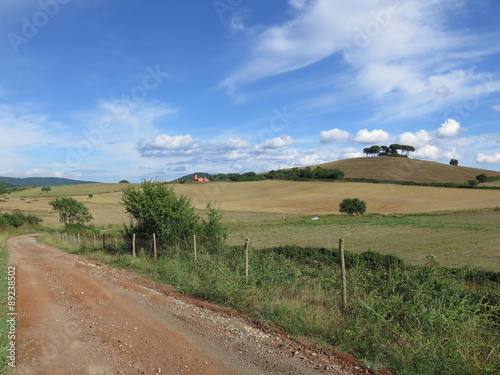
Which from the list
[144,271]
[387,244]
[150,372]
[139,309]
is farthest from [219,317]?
[387,244]

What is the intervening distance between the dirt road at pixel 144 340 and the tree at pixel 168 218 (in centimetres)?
809

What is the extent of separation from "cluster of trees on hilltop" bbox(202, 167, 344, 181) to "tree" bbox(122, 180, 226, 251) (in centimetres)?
9193

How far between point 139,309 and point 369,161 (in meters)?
123

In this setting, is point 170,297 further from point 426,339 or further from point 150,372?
point 426,339

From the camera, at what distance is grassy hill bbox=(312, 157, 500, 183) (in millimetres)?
98000

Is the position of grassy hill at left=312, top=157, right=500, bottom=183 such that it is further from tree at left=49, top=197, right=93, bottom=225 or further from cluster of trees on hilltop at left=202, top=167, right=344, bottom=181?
tree at left=49, top=197, right=93, bottom=225

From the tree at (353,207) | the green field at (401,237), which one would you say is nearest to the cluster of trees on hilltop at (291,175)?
the tree at (353,207)

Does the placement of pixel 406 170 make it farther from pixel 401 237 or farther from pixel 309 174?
pixel 401 237

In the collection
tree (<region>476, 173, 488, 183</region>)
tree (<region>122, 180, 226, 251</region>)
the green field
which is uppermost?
tree (<region>476, 173, 488, 183</region>)

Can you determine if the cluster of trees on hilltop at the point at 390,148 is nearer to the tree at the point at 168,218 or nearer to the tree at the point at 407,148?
the tree at the point at 407,148

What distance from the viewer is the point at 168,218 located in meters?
18.8

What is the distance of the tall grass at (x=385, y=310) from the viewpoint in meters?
5.71

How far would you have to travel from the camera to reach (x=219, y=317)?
27.0 feet

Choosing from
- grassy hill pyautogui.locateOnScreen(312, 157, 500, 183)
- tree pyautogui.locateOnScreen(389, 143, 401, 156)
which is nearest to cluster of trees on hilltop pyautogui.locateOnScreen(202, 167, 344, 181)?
grassy hill pyautogui.locateOnScreen(312, 157, 500, 183)
